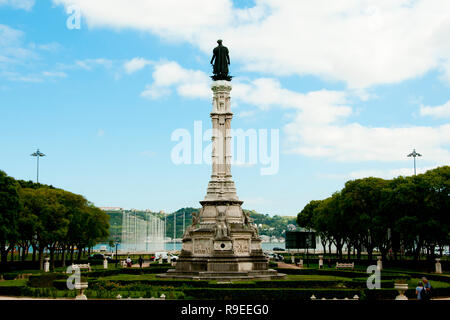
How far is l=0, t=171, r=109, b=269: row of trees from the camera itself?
5734cm

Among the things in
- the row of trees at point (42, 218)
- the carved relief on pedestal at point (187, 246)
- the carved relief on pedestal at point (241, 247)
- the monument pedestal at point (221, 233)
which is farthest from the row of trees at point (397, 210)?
the row of trees at point (42, 218)

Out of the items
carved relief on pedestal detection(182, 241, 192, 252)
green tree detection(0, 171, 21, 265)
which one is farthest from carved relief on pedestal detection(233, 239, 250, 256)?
green tree detection(0, 171, 21, 265)

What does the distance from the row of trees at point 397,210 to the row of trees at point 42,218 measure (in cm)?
3553

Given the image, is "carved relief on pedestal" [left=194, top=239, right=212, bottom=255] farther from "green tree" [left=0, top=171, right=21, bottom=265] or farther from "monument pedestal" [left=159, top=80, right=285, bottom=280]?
"green tree" [left=0, top=171, right=21, bottom=265]

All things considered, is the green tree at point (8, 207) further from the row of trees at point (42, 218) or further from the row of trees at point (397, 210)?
the row of trees at point (397, 210)

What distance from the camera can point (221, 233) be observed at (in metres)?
50.0

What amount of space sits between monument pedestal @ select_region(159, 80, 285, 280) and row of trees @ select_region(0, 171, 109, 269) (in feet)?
59.7

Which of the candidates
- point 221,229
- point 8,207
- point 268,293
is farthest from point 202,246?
point 8,207

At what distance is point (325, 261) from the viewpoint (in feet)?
282

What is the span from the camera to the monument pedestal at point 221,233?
161 ft

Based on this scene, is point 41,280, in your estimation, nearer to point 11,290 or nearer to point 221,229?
point 11,290

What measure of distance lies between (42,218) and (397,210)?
41.6m
